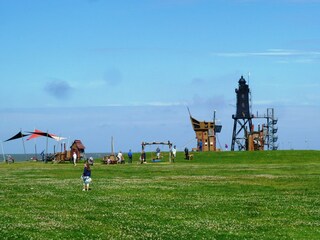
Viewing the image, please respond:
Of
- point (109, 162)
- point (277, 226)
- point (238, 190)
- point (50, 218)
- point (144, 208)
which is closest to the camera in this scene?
point (277, 226)

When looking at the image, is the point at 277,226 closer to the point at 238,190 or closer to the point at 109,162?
the point at 238,190

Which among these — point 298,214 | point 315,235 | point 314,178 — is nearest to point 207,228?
point 315,235

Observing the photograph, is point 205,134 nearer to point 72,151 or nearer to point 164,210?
point 72,151

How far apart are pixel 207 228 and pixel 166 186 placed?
21633 millimetres

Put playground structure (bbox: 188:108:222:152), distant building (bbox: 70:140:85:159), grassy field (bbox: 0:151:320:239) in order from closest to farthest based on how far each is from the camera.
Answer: grassy field (bbox: 0:151:320:239) → distant building (bbox: 70:140:85:159) → playground structure (bbox: 188:108:222:152)

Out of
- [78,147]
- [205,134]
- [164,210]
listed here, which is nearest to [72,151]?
[78,147]

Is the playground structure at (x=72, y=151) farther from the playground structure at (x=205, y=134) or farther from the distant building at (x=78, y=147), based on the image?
the playground structure at (x=205, y=134)

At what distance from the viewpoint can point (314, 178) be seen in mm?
54406

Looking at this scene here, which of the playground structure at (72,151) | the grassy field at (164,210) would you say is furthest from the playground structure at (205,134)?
the grassy field at (164,210)

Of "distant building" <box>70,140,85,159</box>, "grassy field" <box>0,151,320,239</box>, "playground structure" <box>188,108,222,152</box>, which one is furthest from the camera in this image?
"playground structure" <box>188,108,222,152</box>

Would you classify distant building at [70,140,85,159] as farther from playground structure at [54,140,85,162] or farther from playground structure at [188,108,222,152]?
playground structure at [188,108,222,152]

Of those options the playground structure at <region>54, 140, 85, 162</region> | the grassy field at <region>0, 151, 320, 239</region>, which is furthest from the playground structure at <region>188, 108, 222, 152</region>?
the grassy field at <region>0, 151, 320, 239</region>

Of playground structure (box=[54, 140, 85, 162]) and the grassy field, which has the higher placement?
playground structure (box=[54, 140, 85, 162])

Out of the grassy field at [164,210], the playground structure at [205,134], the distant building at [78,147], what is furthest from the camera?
the playground structure at [205,134]
